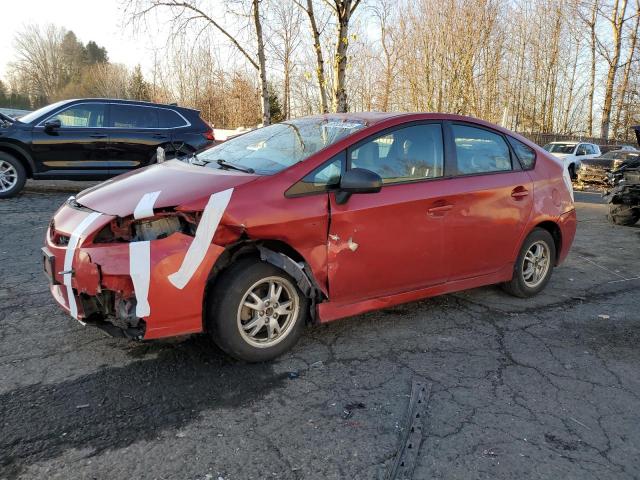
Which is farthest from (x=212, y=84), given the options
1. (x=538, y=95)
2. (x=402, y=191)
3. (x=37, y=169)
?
(x=402, y=191)

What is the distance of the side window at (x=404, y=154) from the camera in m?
3.68

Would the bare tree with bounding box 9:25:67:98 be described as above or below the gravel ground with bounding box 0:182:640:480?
above

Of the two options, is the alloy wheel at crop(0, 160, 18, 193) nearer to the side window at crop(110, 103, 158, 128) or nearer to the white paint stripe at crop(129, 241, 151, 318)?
the side window at crop(110, 103, 158, 128)

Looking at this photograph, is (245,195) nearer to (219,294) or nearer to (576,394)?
(219,294)

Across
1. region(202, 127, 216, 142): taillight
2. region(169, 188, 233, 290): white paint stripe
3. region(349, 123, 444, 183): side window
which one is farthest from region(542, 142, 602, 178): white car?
region(169, 188, 233, 290): white paint stripe

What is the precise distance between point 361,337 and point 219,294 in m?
1.27

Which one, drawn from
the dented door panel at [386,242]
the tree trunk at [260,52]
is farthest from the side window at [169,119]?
the dented door panel at [386,242]

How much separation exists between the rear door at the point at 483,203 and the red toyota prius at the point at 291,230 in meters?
0.01

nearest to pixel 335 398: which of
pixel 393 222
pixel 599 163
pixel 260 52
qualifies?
pixel 393 222

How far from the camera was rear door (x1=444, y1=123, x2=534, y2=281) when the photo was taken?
4.04m

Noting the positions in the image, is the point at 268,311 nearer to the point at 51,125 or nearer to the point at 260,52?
the point at 51,125

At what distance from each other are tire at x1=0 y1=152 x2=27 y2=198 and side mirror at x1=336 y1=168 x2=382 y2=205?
7404 mm

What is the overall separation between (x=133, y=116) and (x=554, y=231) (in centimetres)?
772

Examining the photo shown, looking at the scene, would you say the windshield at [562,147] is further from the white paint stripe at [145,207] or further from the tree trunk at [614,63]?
the white paint stripe at [145,207]
